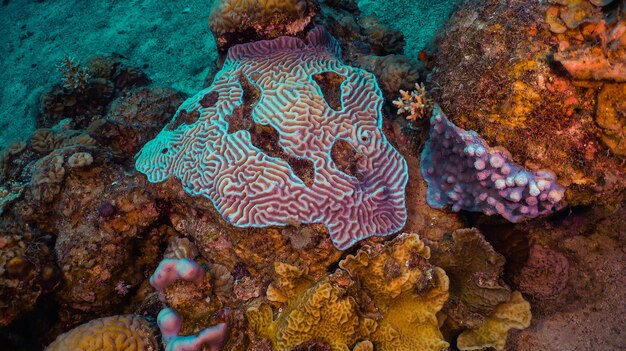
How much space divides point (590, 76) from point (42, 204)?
17.0 ft

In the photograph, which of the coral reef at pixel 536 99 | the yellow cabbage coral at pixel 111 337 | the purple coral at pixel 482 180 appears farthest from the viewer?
the yellow cabbage coral at pixel 111 337

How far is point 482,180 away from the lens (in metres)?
2.89

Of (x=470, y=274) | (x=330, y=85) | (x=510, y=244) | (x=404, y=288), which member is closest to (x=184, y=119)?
(x=330, y=85)

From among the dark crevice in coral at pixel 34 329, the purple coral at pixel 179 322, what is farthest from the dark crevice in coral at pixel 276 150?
the dark crevice in coral at pixel 34 329

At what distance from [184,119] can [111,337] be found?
92.8 inches

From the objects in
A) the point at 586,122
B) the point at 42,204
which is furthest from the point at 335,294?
the point at 42,204

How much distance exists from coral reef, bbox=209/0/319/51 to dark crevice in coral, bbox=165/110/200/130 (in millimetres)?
946

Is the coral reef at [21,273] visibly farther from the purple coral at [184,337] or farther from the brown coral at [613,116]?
the brown coral at [613,116]

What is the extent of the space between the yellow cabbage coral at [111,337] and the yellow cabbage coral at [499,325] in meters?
2.89

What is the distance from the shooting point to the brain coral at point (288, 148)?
11.0 ft

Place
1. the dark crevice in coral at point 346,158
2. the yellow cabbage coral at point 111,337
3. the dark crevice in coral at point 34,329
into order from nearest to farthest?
the yellow cabbage coral at point 111,337
the dark crevice in coral at point 346,158
the dark crevice in coral at point 34,329

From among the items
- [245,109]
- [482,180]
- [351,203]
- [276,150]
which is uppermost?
[482,180]

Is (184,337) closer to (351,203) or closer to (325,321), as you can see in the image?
(325,321)

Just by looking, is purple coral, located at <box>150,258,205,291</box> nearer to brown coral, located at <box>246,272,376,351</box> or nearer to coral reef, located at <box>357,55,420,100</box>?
brown coral, located at <box>246,272,376,351</box>
